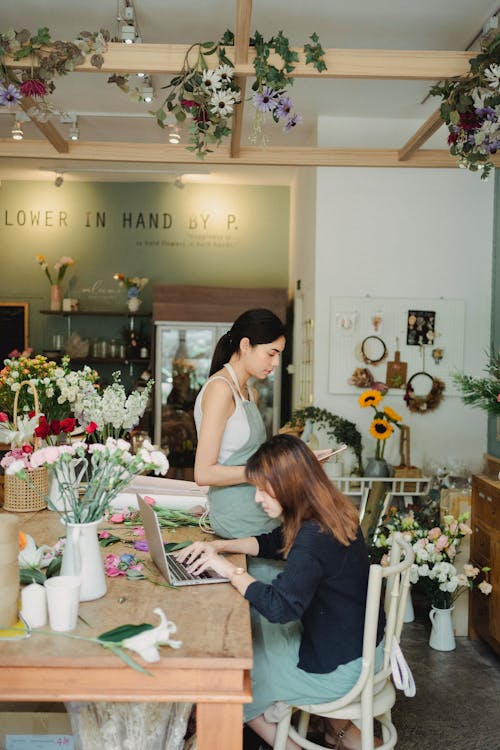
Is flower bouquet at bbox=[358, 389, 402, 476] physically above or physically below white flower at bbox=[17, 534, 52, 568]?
above

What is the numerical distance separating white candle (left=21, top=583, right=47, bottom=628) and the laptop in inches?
14.6

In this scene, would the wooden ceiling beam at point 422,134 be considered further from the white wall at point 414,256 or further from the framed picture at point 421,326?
the framed picture at point 421,326

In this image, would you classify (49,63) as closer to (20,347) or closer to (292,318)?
(292,318)

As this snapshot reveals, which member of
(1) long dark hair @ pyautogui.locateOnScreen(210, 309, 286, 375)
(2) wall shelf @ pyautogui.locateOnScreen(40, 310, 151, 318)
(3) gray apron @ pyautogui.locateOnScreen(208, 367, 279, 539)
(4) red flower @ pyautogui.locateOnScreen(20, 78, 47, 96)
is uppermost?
(4) red flower @ pyautogui.locateOnScreen(20, 78, 47, 96)

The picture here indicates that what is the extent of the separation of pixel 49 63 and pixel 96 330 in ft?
16.9

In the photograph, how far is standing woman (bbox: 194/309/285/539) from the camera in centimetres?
257

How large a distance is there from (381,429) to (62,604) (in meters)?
3.36

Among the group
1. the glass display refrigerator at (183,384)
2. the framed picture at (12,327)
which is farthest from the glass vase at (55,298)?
the glass display refrigerator at (183,384)

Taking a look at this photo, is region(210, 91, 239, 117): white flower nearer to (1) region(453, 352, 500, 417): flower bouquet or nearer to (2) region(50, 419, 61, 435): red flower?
(2) region(50, 419, 61, 435): red flower

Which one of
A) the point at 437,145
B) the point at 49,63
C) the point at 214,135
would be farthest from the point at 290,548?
the point at 437,145

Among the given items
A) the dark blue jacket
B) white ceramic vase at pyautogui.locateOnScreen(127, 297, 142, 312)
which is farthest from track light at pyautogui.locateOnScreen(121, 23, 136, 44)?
white ceramic vase at pyautogui.locateOnScreen(127, 297, 142, 312)

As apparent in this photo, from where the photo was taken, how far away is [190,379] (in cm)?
728

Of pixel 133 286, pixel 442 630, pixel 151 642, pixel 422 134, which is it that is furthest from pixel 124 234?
pixel 151 642

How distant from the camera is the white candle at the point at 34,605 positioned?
71.4 inches
